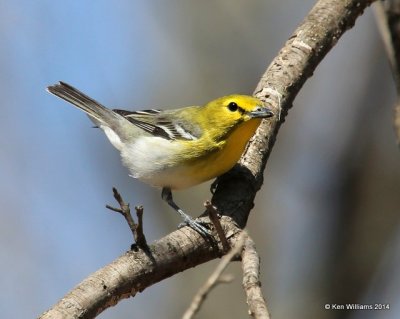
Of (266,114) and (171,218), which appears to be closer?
(266,114)

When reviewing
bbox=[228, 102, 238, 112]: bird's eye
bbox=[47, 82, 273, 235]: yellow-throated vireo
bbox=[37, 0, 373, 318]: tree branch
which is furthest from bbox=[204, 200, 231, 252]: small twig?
bbox=[228, 102, 238, 112]: bird's eye

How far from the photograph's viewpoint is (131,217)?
3.27 m

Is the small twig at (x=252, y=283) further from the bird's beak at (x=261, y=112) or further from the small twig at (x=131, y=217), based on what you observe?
the bird's beak at (x=261, y=112)

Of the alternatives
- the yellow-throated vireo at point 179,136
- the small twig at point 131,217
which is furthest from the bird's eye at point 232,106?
the small twig at point 131,217

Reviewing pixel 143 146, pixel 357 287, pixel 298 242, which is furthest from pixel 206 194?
pixel 143 146

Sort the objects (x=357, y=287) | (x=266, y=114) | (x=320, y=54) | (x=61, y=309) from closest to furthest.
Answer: (x=61, y=309), (x=266, y=114), (x=320, y=54), (x=357, y=287)

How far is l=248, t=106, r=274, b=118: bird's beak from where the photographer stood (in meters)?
5.32

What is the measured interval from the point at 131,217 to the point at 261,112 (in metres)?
2.33

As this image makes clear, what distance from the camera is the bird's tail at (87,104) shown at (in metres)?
6.59

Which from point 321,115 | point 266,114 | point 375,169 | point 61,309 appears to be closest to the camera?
point 61,309

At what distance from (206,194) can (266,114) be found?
5.07m

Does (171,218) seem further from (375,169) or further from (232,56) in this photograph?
(375,169)

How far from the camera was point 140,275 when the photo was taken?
3.80m

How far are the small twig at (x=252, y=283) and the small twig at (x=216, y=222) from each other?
154 mm
